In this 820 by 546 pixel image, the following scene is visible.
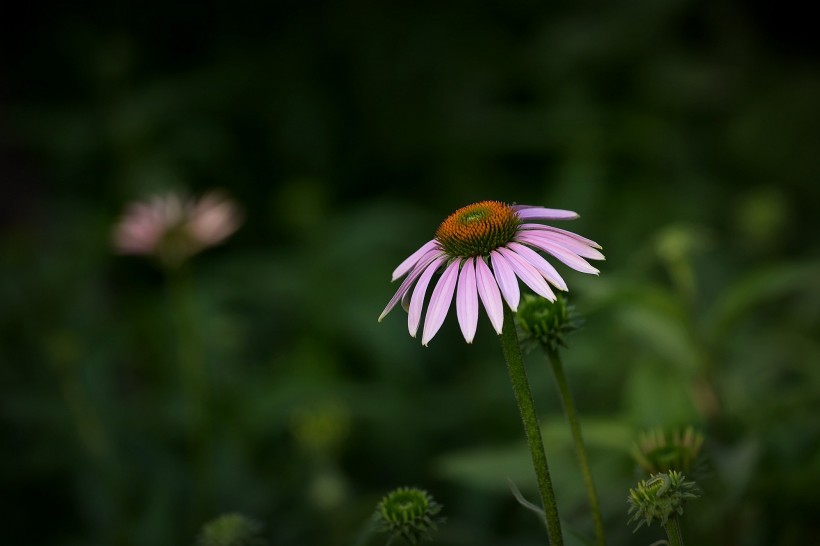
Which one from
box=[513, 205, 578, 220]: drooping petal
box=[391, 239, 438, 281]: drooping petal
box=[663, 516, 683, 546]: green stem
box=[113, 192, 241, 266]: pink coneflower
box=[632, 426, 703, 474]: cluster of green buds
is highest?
box=[113, 192, 241, 266]: pink coneflower

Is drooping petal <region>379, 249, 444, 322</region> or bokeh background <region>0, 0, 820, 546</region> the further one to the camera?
bokeh background <region>0, 0, 820, 546</region>

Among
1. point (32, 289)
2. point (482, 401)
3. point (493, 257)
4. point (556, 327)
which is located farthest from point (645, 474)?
point (32, 289)

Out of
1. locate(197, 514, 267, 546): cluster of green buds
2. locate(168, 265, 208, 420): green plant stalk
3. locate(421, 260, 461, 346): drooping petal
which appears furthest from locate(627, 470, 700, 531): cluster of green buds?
locate(168, 265, 208, 420): green plant stalk

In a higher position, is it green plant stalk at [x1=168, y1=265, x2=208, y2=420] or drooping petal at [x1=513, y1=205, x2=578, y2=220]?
green plant stalk at [x1=168, y1=265, x2=208, y2=420]

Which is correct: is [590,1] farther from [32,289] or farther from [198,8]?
[32,289]

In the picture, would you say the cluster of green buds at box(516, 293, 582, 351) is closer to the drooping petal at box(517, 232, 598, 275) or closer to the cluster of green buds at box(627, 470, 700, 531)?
the drooping petal at box(517, 232, 598, 275)

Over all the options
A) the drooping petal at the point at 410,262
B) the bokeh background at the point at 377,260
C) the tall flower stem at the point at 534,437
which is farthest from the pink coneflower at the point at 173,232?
the tall flower stem at the point at 534,437

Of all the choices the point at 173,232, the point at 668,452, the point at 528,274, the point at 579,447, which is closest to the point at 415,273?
the point at 528,274
